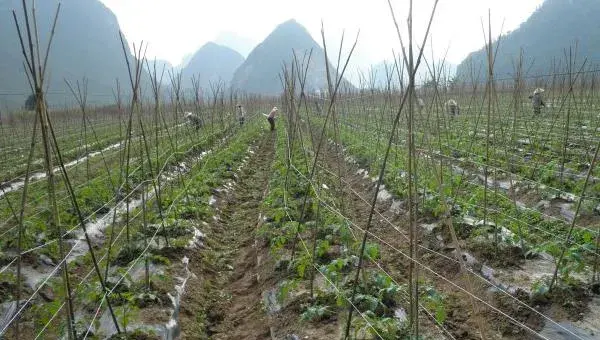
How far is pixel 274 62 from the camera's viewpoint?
118562 mm

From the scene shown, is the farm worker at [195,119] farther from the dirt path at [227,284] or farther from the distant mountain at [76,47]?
the distant mountain at [76,47]

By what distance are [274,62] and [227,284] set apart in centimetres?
11807

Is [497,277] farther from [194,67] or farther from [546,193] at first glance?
[194,67]

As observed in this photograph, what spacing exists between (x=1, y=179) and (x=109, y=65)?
92805mm

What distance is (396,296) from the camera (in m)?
3.47

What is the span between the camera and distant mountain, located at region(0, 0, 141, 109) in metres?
72.1

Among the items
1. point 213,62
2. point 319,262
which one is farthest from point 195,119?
point 213,62

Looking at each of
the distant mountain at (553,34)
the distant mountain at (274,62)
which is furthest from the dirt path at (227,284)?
the distant mountain at (274,62)

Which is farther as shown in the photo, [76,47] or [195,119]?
[76,47]

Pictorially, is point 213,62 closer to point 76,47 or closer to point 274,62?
point 274,62

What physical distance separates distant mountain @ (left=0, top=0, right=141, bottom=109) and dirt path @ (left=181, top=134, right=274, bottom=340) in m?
70.3

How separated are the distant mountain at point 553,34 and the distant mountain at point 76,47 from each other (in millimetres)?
64104

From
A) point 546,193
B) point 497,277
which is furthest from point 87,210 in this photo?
point 546,193

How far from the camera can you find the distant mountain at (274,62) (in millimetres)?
111375
